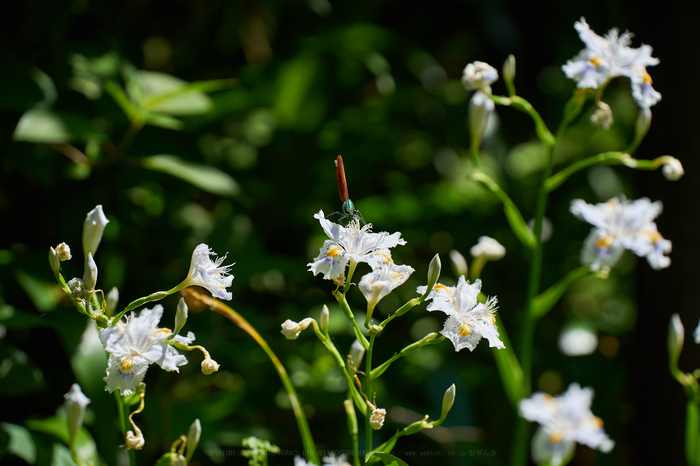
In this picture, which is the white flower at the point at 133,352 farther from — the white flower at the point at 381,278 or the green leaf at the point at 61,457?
the green leaf at the point at 61,457

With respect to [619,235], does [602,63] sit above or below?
above

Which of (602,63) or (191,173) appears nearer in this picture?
(602,63)

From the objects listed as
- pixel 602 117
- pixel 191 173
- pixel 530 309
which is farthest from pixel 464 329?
pixel 191 173

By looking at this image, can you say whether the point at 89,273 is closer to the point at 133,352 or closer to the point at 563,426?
the point at 133,352

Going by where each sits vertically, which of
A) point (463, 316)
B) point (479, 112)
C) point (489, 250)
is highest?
point (479, 112)

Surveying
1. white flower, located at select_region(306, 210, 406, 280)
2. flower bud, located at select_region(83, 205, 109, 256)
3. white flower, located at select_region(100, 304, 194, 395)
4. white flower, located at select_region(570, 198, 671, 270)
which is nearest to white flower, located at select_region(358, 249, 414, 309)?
white flower, located at select_region(306, 210, 406, 280)

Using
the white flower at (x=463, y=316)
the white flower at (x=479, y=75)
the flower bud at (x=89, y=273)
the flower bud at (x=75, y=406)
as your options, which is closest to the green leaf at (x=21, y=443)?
the flower bud at (x=75, y=406)
